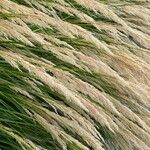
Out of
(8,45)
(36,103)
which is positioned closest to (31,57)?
(8,45)

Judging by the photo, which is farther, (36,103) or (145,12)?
(145,12)

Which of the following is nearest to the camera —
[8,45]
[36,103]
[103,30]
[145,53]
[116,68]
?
[36,103]

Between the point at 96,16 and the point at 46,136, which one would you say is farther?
the point at 96,16

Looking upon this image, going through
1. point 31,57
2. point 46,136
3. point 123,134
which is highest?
point 31,57

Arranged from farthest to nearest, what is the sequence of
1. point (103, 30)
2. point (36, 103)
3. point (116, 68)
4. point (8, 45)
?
point (103, 30), point (116, 68), point (8, 45), point (36, 103)

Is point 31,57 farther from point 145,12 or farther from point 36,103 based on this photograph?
point 145,12

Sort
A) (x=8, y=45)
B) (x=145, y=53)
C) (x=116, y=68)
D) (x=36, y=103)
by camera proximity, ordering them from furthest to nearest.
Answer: (x=145, y=53) → (x=116, y=68) → (x=8, y=45) → (x=36, y=103)

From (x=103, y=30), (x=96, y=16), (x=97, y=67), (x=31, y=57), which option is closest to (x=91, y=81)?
(x=97, y=67)

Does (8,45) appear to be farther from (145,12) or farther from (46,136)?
(145,12)

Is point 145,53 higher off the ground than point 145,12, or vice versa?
point 145,12
